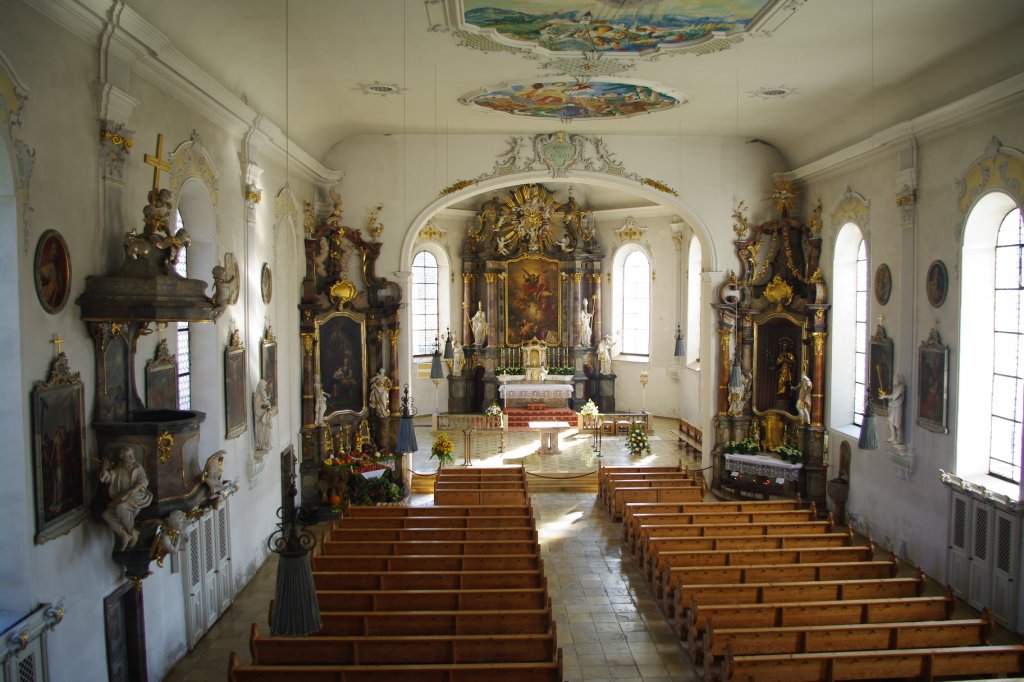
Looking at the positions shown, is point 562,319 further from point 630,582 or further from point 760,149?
point 630,582

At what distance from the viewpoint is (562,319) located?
27.8m

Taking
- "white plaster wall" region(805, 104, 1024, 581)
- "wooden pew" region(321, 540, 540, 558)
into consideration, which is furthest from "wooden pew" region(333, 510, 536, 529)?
"white plaster wall" region(805, 104, 1024, 581)

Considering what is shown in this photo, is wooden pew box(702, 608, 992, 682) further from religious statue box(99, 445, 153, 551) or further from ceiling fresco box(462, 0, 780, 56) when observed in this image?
ceiling fresco box(462, 0, 780, 56)

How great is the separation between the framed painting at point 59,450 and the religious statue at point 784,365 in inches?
607

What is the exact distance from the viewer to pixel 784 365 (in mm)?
18312

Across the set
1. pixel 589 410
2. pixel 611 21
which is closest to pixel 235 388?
pixel 611 21

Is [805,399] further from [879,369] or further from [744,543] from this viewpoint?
[744,543]

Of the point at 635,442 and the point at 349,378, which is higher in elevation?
the point at 349,378

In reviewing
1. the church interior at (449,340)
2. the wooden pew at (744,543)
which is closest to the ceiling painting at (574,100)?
the church interior at (449,340)

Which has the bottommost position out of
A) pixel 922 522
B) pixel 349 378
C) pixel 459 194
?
pixel 922 522

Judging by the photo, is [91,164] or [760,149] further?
[760,149]

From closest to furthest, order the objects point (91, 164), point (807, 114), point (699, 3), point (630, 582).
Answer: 1. point (91, 164)
2. point (699, 3)
3. point (630, 582)
4. point (807, 114)

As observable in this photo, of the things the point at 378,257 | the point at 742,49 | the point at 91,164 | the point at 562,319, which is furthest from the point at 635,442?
the point at 91,164

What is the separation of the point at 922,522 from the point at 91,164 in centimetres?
1400
